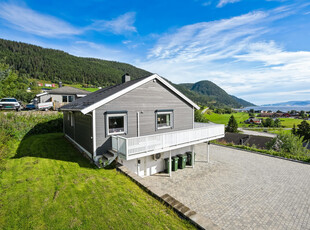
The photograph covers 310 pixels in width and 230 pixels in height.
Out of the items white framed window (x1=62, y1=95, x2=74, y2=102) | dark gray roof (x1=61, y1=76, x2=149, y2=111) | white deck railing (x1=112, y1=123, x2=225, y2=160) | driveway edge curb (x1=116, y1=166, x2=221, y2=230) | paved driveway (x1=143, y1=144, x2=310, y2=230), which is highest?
white framed window (x1=62, y1=95, x2=74, y2=102)

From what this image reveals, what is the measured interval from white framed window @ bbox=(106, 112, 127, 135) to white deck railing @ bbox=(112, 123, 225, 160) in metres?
0.66

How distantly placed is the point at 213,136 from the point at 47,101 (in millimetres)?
26077

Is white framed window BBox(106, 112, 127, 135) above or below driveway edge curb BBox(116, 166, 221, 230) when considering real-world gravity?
above

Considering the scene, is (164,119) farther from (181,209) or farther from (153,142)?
(181,209)

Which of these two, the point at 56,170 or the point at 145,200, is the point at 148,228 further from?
A: the point at 56,170

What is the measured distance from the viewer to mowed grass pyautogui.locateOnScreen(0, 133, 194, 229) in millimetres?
4867

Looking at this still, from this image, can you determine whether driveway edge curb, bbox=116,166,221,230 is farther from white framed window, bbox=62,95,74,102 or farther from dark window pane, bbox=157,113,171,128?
white framed window, bbox=62,95,74,102

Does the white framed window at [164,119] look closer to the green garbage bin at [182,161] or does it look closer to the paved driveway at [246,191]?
the green garbage bin at [182,161]

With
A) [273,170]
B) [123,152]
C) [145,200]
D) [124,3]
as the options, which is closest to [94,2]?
[124,3]

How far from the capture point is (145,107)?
1125 cm

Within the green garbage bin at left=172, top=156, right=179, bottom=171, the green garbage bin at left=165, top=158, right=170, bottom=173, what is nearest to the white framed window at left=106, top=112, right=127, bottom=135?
the green garbage bin at left=165, top=158, right=170, bottom=173

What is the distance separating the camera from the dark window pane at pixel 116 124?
990cm

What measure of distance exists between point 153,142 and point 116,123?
276 cm

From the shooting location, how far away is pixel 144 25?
801 inches
